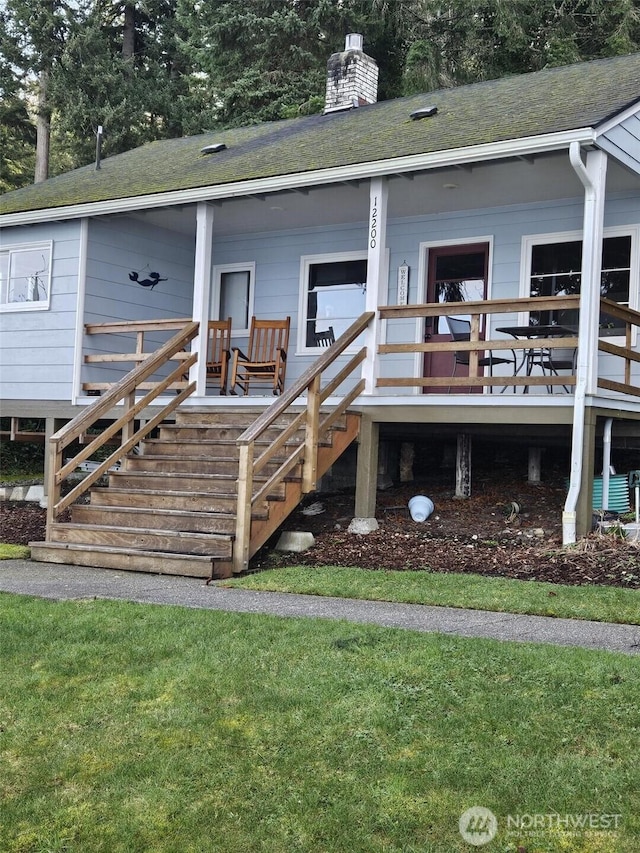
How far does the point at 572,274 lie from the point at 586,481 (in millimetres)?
3468

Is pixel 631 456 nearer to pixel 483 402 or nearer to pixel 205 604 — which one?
pixel 483 402

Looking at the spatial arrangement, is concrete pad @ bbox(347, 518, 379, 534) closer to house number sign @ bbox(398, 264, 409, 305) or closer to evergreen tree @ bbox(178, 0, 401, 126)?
house number sign @ bbox(398, 264, 409, 305)

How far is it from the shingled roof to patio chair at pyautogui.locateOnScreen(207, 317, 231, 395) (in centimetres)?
200

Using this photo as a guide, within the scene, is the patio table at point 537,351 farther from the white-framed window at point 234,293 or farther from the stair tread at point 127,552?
the white-framed window at point 234,293

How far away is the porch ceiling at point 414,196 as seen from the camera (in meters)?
9.69

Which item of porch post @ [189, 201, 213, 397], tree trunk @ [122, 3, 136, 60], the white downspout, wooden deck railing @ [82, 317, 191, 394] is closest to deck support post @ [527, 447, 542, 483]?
the white downspout

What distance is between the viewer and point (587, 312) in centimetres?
843

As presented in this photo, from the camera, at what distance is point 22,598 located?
6.44 meters

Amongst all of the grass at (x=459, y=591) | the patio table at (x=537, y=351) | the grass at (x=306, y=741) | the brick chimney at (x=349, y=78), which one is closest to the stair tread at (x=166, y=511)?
the grass at (x=459, y=591)

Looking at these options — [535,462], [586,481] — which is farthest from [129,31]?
[586,481]

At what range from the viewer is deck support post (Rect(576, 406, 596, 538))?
819 cm

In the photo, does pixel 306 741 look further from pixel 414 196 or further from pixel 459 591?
pixel 414 196

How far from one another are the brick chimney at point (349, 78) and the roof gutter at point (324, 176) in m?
4.63

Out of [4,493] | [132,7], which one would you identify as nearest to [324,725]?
[4,493]
